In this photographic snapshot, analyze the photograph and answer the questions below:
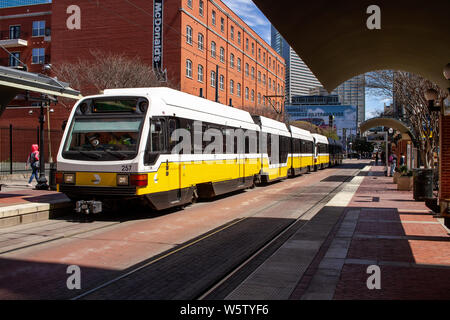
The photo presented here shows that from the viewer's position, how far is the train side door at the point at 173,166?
11570 millimetres

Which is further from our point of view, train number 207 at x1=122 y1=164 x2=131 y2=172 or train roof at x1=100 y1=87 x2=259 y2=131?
train roof at x1=100 y1=87 x2=259 y2=131

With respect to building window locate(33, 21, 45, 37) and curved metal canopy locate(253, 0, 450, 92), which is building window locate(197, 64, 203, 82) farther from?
curved metal canopy locate(253, 0, 450, 92)

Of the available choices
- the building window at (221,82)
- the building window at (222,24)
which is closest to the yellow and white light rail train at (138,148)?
the building window at (221,82)

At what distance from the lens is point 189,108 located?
1304 cm

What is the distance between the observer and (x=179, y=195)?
40.5 ft

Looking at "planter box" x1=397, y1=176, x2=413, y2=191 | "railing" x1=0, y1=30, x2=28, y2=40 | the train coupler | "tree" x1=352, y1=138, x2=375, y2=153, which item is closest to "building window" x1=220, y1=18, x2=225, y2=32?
"railing" x1=0, y1=30, x2=28, y2=40

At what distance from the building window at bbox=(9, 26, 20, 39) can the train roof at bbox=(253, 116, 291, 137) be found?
34.9m

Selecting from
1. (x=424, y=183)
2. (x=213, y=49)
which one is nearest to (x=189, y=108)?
(x=424, y=183)

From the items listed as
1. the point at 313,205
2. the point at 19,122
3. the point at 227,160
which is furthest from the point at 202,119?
the point at 19,122

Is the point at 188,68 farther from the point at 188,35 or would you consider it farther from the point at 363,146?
the point at 363,146

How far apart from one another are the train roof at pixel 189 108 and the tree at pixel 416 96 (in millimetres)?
Answer: 8364

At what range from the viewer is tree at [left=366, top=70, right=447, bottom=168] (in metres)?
20.2

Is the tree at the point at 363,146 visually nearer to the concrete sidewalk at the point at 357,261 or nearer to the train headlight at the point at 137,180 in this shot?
the concrete sidewalk at the point at 357,261
